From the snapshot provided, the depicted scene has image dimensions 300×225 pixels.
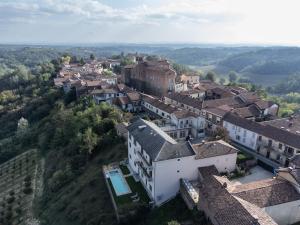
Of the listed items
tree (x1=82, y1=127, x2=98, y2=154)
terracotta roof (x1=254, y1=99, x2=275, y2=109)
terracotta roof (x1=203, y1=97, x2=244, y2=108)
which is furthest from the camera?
terracotta roof (x1=203, y1=97, x2=244, y2=108)

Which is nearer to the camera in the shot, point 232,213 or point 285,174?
point 232,213

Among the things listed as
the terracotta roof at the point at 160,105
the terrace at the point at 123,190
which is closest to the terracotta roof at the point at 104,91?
the terracotta roof at the point at 160,105

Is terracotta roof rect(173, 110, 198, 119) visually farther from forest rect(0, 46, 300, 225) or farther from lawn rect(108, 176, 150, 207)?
lawn rect(108, 176, 150, 207)

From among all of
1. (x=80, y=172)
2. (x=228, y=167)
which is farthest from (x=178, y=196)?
(x=80, y=172)

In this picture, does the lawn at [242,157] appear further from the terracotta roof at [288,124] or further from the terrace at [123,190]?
the terrace at [123,190]

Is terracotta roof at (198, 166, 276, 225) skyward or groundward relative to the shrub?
skyward

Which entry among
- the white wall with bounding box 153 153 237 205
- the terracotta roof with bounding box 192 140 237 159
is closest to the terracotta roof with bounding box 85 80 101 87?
the terracotta roof with bounding box 192 140 237 159

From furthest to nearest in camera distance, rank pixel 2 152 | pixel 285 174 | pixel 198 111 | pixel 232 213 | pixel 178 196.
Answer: pixel 2 152 < pixel 198 111 < pixel 178 196 < pixel 285 174 < pixel 232 213

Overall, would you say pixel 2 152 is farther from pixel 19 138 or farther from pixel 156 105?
pixel 156 105
